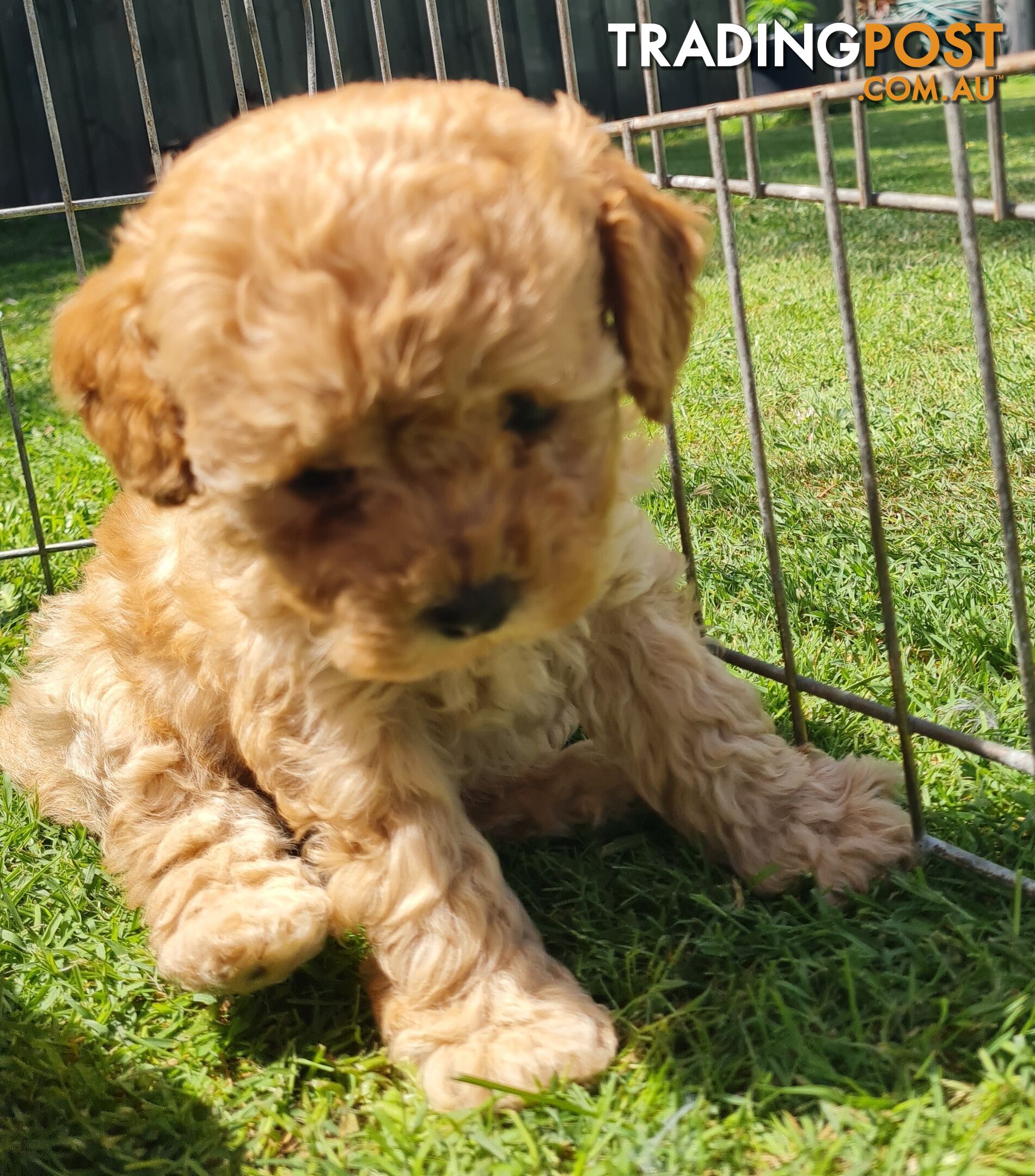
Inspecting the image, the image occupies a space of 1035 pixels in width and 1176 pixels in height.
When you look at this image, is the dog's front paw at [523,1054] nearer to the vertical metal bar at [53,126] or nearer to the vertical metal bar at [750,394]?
the vertical metal bar at [750,394]

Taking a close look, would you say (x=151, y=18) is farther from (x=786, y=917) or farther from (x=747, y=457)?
(x=786, y=917)

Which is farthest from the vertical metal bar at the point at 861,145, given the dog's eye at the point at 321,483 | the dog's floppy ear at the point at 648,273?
the dog's eye at the point at 321,483

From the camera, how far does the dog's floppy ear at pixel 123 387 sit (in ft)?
6.97

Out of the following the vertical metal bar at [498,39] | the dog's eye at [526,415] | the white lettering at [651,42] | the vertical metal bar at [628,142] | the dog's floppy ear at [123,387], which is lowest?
the dog's eye at [526,415]

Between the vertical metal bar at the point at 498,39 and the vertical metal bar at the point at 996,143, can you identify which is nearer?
the vertical metal bar at the point at 996,143

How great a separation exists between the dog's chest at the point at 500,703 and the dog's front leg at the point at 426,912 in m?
0.08

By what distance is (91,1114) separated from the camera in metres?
2.21

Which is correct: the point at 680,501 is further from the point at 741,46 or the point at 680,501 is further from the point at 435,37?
the point at 435,37

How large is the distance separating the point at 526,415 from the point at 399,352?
302 mm

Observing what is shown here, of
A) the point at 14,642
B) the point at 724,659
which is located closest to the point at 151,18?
the point at 14,642

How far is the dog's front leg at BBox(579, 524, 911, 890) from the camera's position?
2496 mm

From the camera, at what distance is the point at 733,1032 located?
213 cm

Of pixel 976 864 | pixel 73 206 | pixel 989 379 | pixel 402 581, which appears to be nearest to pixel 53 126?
pixel 73 206

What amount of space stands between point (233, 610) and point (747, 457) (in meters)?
2.47
